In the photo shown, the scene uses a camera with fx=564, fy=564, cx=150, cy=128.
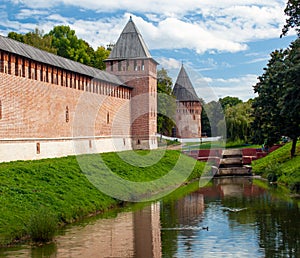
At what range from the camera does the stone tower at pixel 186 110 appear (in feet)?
143

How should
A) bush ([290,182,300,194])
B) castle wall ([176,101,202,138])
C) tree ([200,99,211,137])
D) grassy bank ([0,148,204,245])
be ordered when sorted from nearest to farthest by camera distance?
grassy bank ([0,148,204,245])
bush ([290,182,300,194])
castle wall ([176,101,202,138])
tree ([200,99,211,137])

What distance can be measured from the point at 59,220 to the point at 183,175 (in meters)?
12.9

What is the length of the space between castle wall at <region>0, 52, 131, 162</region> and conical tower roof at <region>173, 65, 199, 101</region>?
17.6m

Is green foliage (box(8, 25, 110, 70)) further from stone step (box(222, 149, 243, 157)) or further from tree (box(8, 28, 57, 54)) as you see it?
stone step (box(222, 149, 243, 157))

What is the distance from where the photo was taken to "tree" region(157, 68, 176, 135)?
37.0 m

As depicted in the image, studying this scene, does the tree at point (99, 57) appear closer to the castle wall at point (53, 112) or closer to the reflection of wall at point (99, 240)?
the castle wall at point (53, 112)

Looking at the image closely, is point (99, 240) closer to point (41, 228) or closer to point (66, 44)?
point (41, 228)

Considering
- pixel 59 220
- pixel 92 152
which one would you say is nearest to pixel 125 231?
pixel 59 220

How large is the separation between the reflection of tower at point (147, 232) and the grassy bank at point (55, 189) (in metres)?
1.16

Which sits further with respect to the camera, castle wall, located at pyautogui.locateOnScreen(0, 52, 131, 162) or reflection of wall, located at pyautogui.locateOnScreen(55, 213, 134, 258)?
castle wall, located at pyautogui.locateOnScreen(0, 52, 131, 162)

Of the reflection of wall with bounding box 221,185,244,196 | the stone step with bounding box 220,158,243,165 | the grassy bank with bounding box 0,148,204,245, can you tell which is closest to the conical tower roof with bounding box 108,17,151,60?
the stone step with bounding box 220,158,243,165

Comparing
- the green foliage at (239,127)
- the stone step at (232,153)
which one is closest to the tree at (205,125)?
the green foliage at (239,127)

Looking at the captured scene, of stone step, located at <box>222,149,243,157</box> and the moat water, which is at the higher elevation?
stone step, located at <box>222,149,243,157</box>

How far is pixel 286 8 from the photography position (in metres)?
15.5
